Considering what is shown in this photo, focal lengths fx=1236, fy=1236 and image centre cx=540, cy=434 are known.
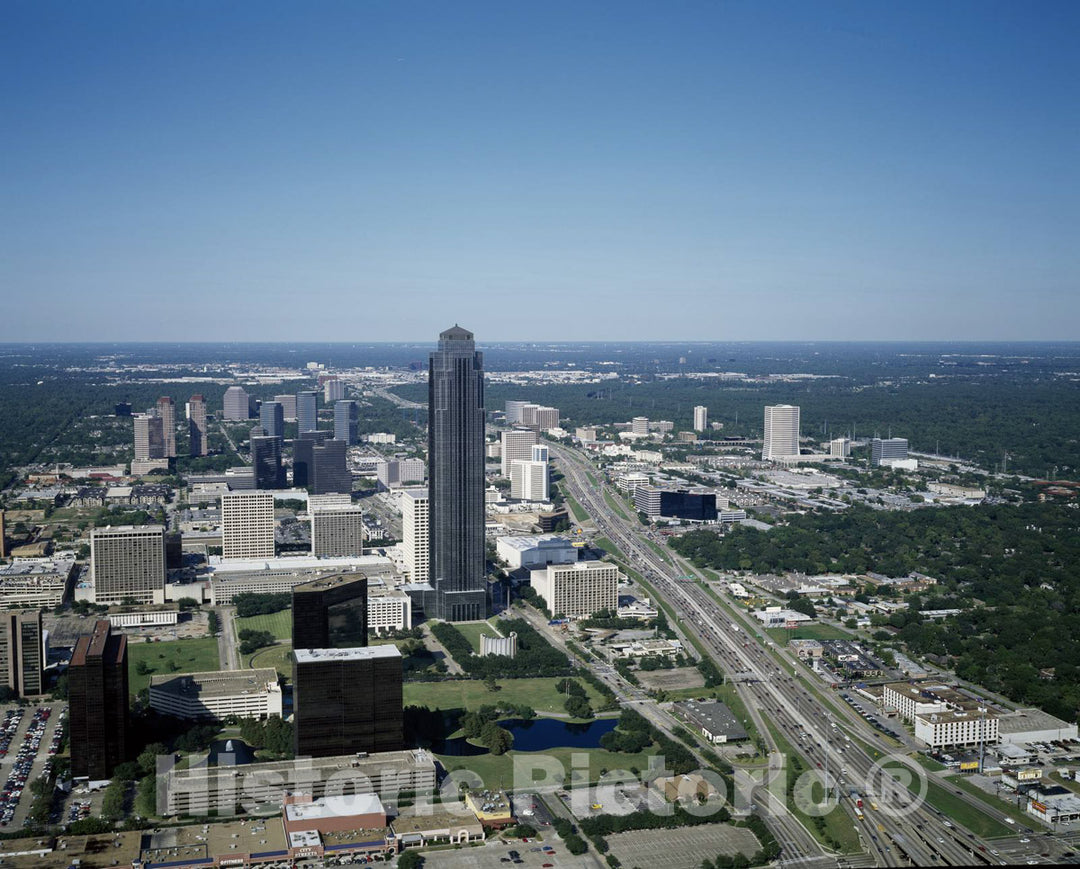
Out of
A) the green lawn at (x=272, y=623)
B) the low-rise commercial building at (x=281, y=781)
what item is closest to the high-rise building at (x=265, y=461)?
the green lawn at (x=272, y=623)

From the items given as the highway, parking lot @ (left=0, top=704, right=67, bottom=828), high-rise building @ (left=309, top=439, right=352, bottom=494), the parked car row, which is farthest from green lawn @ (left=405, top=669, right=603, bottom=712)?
high-rise building @ (left=309, top=439, right=352, bottom=494)

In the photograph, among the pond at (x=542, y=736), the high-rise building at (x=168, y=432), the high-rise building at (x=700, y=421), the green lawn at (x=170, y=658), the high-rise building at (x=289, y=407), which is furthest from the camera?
the high-rise building at (x=289, y=407)

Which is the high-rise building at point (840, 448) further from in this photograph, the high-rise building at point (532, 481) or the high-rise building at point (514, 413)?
the high-rise building at point (514, 413)

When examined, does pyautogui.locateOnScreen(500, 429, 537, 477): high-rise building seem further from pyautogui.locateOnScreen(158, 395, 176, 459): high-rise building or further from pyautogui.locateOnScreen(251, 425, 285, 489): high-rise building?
pyautogui.locateOnScreen(158, 395, 176, 459): high-rise building

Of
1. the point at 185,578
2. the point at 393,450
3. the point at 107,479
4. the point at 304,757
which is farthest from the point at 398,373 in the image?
the point at 304,757

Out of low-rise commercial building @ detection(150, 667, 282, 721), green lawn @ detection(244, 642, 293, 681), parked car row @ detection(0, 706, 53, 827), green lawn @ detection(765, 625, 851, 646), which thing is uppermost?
low-rise commercial building @ detection(150, 667, 282, 721)

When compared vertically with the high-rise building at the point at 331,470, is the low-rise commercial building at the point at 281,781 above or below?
below
